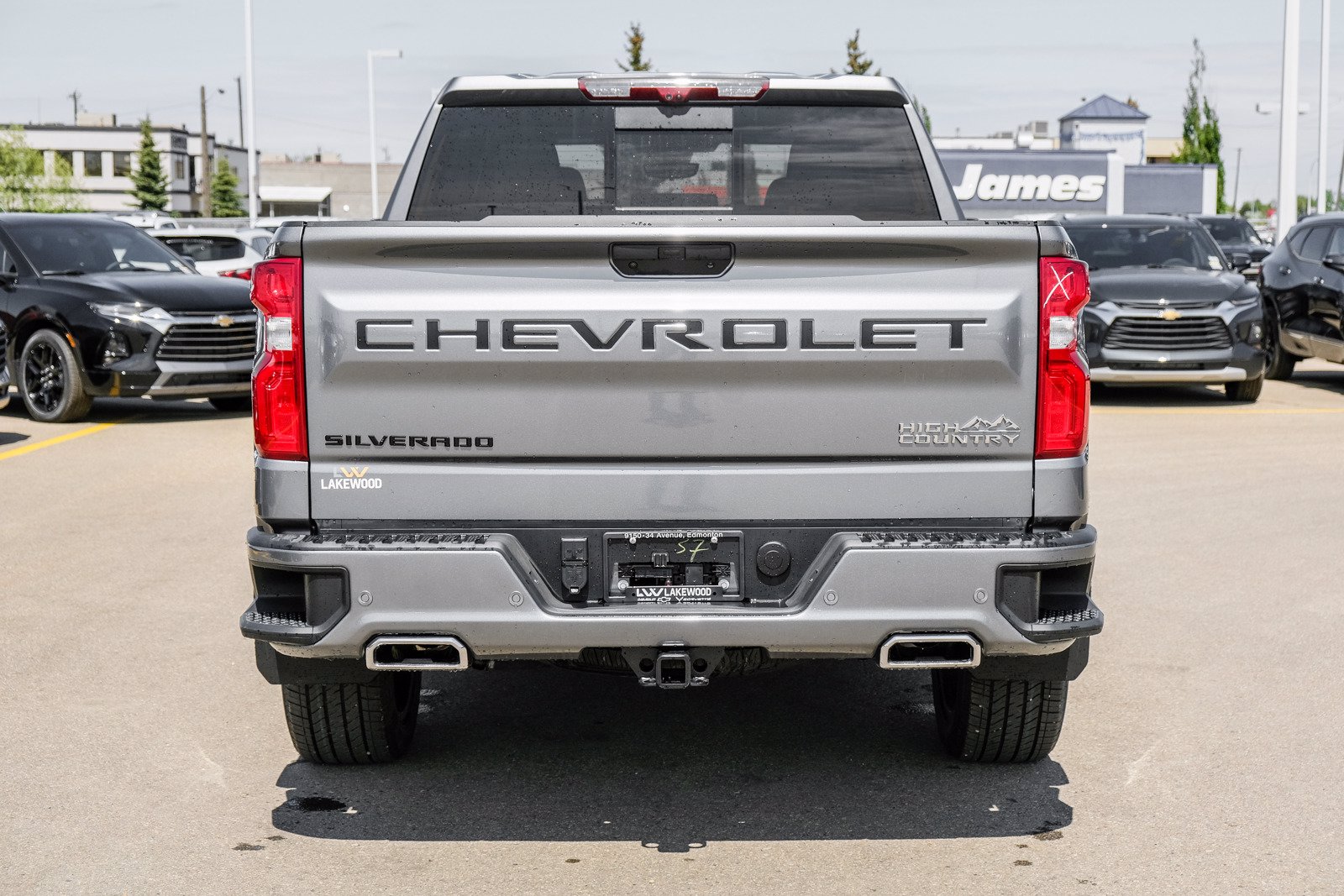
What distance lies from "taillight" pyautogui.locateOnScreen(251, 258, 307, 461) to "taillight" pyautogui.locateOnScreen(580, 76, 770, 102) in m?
1.68

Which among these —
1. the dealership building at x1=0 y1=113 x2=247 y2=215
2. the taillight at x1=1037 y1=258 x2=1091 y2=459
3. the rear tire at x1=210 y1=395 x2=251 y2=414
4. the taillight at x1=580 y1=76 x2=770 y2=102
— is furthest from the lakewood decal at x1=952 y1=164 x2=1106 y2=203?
the dealership building at x1=0 y1=113 x2=247 y2=215

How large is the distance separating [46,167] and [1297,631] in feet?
361

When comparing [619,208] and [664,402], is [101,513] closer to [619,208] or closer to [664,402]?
[619,208]

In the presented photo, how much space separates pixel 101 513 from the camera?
9672mm

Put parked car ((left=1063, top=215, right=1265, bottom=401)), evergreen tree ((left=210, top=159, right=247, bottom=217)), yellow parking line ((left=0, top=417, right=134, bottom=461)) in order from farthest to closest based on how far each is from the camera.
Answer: evergreen tree ((left=210, top=159, right=247, bottom=217)) < parked car ((left=1063, top=215, right=1265, bottom=401)) < yellow parking line ((left=0, top=417, right=134, bottom=461))

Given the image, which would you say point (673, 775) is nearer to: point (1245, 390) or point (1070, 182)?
point (1245, 390)

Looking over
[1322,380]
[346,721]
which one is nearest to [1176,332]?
[1322,380]

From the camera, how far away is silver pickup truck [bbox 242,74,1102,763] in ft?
13.6

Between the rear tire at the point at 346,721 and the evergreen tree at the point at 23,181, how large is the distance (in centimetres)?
9319

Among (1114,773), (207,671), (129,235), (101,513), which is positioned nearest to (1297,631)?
(1114,773)

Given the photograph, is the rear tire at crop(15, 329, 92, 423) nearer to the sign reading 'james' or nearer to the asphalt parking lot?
the asphalt parking lot

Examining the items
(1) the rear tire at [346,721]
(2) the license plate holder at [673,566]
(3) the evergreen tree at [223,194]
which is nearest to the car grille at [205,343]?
(1) the rear tire at [346,721]

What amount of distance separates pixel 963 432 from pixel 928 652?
57 centimetres

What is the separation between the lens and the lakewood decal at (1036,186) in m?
55.0
